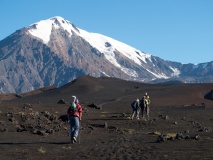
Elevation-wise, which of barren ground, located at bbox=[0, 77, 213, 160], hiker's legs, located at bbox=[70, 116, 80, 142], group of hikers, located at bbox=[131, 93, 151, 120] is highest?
group of hikers, located at bbox=[131, 93, 151, 120]

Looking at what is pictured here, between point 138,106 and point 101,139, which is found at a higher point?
point 138,106

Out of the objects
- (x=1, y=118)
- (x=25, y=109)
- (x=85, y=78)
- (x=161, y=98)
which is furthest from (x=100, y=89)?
(x=1, y=118)

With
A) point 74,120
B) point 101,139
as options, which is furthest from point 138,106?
point 74,120

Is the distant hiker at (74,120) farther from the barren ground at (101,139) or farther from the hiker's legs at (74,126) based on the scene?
the barren ground at (101,139)

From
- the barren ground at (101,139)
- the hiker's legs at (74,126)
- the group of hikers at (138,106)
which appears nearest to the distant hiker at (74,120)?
the hiker's legs at (74,126)

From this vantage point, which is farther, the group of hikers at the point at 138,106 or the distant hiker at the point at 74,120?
the group of hikers at the point at 138,106

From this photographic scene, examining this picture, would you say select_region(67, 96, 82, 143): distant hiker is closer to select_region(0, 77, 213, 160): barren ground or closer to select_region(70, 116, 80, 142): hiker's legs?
select_region(70, 116, 80, 142): hiker's legs

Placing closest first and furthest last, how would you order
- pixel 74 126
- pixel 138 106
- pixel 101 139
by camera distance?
1. pixel 74 126
2. pixel 101 139
3. pixel 138 106

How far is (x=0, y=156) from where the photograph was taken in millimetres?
16594

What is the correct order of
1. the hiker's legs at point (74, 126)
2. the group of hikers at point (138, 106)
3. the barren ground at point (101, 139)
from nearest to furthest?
the barren ground at point (101, 139), the hiker's legs at point (74, 126), the group of hikers at point (138, 106)

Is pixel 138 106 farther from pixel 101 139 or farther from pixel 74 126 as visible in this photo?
pixel 74 126

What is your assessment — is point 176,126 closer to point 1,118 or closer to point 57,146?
point 1,118

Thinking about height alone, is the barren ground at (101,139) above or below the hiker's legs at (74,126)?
below

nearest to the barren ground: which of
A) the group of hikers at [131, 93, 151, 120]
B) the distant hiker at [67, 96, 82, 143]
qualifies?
the distant hiker at [67, 96, 82, 143]
